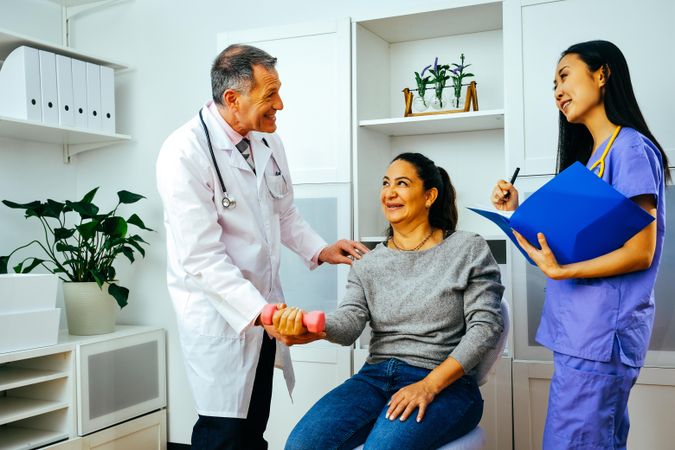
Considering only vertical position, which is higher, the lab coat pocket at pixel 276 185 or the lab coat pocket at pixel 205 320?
the lab coat pocket at pixel 276 185

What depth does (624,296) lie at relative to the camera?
1509 millimetres

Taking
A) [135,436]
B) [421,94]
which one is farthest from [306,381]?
[421,94]

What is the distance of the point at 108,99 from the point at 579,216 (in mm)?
2383

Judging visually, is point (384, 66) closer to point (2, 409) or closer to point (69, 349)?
point (69, 349)

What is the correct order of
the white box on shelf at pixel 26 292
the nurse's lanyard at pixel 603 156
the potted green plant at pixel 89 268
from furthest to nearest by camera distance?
the potted green plant at pixel 89 268, the white box on shelf at pixel 26 292, the nurse's lanyard at pixel 603 156

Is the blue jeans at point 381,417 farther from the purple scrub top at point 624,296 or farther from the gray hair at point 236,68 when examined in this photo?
the gray hair at point 236,68

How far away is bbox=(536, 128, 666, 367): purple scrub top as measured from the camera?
4.87ft

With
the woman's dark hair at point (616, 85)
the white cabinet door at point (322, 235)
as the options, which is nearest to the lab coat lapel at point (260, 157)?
the white cabinet door at point (322, 235)

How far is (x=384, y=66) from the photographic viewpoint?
3.00 m

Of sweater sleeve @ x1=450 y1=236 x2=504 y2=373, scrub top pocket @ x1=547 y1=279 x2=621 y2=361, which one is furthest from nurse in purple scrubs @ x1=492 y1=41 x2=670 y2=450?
sweater sleeve @ x1=450 y1=236 x2=504 y2=373

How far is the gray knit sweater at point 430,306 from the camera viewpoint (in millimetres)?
1854

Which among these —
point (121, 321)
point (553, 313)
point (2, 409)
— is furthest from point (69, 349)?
point (553, 313)

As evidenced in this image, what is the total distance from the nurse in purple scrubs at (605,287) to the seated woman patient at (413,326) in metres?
0.24

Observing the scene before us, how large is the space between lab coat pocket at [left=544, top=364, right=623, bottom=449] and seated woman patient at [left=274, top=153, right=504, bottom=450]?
291mm
